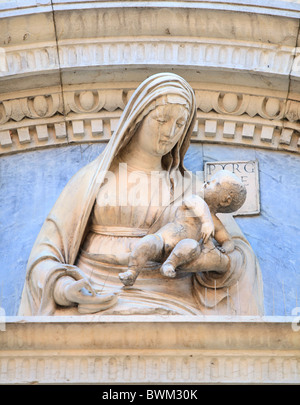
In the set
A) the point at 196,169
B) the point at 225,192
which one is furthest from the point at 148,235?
the point at 196,169

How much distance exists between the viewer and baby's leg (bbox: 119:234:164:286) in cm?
603

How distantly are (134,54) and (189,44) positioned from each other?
0.30 meters

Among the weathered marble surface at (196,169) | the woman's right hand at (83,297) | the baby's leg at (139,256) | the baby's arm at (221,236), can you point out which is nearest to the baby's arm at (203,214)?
the baby's arm at (221,236)

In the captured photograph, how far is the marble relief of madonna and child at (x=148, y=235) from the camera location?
19.9 ft

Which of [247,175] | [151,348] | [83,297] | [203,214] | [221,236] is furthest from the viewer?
[247,175]

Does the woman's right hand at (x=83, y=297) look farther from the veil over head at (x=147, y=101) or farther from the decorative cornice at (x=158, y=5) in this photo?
the decorative cornice at (x=158, y=5)

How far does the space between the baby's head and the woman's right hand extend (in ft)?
2.08

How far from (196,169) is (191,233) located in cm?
116

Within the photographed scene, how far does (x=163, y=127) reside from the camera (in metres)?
6.51

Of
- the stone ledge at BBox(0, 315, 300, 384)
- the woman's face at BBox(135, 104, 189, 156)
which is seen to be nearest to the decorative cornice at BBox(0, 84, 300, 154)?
the woman's face at BBox(135, 104, 189, 156)

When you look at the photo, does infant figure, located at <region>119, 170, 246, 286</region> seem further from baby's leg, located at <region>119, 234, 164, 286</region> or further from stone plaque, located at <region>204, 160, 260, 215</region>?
stone plaque, located at <region>204, 160, 260, 215</region>

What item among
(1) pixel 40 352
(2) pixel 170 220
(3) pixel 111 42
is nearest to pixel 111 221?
(2) pixel 170 220

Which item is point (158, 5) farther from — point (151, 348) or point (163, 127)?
point (151, 348)
